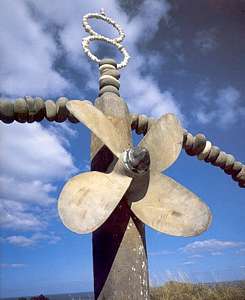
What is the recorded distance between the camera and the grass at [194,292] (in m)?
10.6

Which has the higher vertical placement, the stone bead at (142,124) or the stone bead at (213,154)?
the stone bead at (142,124)

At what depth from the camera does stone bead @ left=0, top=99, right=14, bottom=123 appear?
8.88ft

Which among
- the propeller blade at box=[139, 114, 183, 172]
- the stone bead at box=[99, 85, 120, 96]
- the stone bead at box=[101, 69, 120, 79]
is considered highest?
the stone bead at box=[101, 69, 120, 79]

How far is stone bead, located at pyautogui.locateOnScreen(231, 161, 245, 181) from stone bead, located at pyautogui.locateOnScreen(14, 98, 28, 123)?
216cm

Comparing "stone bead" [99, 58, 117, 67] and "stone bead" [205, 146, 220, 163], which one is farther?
"stone bead" [205, 146, 220, 163]

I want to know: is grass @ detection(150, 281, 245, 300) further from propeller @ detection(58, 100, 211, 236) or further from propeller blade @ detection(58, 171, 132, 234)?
propeller blade @ detection(58, 171, 132, 234)

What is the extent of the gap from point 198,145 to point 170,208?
4.14 ft

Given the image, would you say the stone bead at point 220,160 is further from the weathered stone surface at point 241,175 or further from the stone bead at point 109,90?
the stone bead at point 109,90

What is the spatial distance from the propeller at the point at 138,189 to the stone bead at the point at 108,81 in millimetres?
635

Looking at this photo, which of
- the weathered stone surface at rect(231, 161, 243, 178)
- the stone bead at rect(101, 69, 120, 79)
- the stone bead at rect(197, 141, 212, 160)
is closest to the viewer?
the stone bead at rect(101, 69, 120, 79)

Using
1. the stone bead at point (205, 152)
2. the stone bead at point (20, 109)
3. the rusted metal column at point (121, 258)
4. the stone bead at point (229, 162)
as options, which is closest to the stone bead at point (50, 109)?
the stone bead at point (20, 109)

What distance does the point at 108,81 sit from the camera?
10.0 feet

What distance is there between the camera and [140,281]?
2250mm

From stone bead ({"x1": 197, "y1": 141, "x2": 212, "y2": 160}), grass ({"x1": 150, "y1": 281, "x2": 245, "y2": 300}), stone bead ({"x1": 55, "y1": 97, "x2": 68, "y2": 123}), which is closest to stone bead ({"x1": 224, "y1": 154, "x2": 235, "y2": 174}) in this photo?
stone bead ({"x1": 197, "y1": 141, "x2": 212, "y2": 160})
